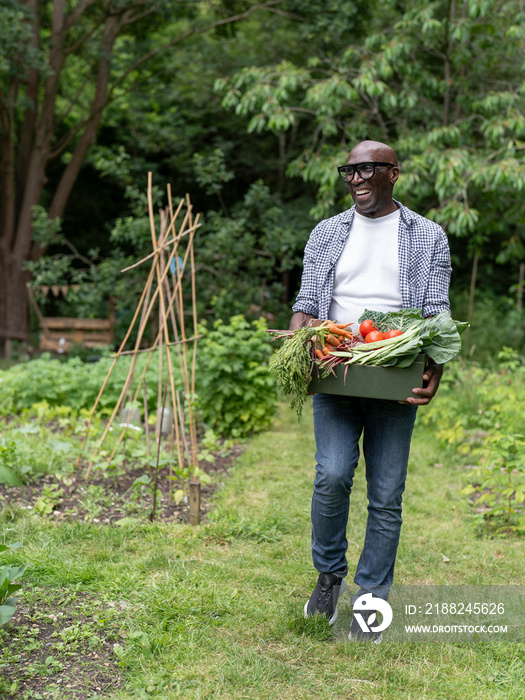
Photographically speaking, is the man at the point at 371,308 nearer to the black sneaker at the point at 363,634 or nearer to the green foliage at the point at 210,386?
the black sneaker at the point at 363,634

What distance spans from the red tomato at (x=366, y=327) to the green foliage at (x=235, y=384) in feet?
9.75

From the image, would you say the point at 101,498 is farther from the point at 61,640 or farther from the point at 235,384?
the point at 235,384

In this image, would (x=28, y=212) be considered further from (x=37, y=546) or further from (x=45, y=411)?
(x=37, y=546)

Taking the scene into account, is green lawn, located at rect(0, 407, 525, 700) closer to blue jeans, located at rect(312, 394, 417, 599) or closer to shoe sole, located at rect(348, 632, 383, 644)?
shoe sole, located at rect(348, 632, 383, 644)

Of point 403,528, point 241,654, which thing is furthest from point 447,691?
point 403,528

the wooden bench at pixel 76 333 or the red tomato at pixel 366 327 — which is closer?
the red tomato at pixel 366 327

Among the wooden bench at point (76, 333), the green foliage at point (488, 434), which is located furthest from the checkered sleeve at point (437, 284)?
the wooden bench at point (76, 333)

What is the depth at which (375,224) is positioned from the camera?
2.46 metres

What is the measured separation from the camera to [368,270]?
246 centimetres

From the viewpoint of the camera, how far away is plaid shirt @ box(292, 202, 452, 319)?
240 centimetres

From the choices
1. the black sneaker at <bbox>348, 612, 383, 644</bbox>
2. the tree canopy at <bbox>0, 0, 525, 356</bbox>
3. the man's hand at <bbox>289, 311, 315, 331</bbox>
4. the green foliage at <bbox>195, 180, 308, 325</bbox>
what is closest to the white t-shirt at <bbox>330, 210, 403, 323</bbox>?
the man's hand at <bbox>289, 311, 315, 331</bbox>

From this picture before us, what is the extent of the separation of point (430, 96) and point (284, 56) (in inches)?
112

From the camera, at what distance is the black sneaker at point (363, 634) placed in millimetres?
2426

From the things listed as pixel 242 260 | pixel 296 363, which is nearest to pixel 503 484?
pixel 296 363
